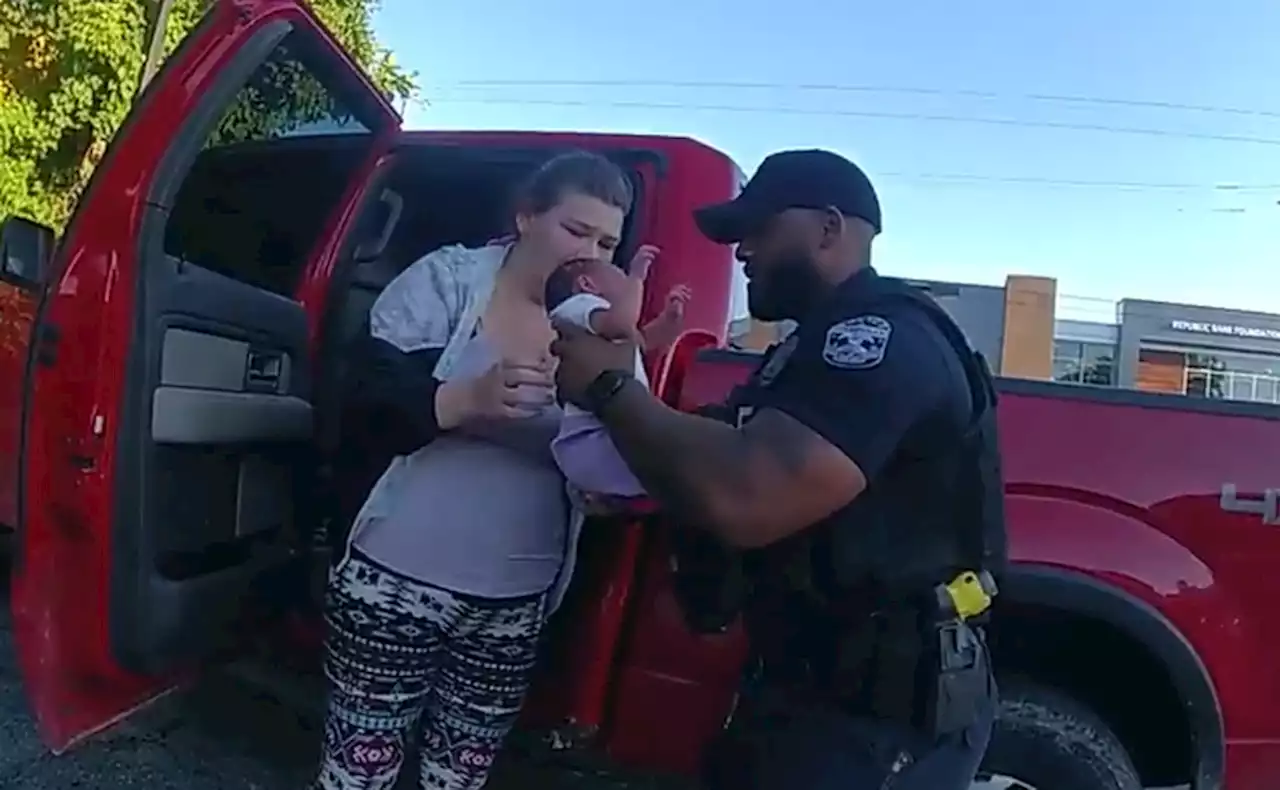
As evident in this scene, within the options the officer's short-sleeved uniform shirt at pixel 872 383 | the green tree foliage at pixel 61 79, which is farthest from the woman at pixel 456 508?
the green tree foliage at pixel 61 79

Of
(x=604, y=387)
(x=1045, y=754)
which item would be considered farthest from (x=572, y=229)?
(x=1045, y=754)

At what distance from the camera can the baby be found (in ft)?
5.95

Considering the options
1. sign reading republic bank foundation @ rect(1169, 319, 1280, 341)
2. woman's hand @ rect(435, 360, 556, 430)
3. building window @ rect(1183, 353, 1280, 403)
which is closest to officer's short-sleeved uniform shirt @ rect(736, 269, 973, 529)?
woman's hand @ rect(435, 360, 556, 430)

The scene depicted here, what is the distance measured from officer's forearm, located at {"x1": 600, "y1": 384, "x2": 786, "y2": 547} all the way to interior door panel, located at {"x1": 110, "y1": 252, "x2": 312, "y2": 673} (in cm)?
104

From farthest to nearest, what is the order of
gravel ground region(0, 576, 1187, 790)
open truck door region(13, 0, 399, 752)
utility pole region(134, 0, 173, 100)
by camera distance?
utility pole region(134, 0, 173, 100)
gravel ground region(0, 576, 1187, 790)
open truck door region(13, 0, 399, 752)

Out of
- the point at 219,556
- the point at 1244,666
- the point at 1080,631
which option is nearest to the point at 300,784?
the point at 219,556

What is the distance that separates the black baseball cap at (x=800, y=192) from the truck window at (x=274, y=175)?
4.31 feet

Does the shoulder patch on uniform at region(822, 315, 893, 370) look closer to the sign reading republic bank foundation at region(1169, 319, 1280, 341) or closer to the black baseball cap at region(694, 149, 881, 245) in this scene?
the black baseball cap at region(694, 149, 881, 245)

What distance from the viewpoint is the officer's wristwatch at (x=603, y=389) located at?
1.70m

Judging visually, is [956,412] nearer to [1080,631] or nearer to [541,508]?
[541,508]

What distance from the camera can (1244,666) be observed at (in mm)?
2633

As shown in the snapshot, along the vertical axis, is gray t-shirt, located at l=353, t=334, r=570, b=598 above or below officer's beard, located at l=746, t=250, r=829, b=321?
below

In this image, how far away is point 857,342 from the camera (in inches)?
65.4

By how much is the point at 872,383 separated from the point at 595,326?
14.8 inches
